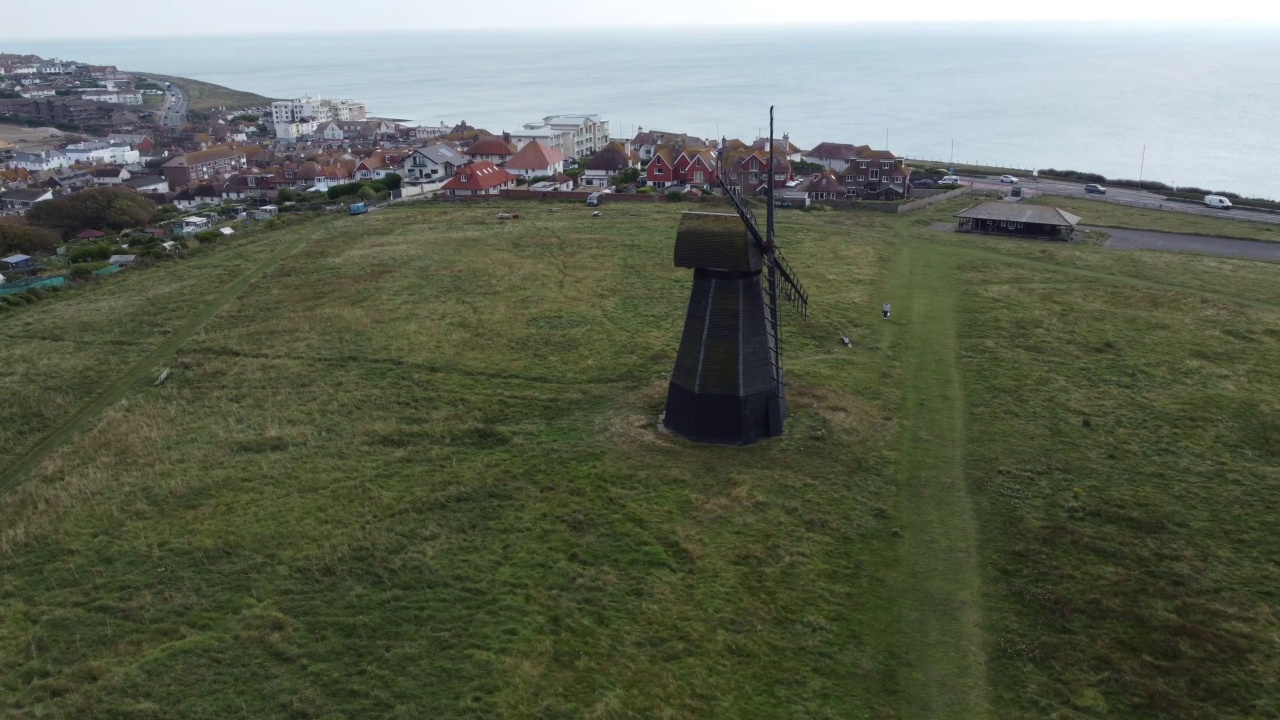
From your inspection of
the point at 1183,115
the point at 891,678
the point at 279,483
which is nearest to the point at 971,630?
the point at 891,678

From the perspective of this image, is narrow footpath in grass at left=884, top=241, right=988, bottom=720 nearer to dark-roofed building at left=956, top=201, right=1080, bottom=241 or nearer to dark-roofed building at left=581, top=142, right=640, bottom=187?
dark-roofed building at left=956, top=201, right=1080, bottom=241

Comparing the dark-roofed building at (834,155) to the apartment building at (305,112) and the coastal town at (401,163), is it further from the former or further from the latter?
the apartment building at (305,112)

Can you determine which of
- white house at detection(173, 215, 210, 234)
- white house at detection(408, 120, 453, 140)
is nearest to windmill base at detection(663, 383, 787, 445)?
white house at detection(173, 215, 210, 234)

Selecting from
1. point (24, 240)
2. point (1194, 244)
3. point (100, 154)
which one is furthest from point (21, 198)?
point (1194, 244)

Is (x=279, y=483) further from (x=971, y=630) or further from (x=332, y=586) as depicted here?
(x=971, y=630)

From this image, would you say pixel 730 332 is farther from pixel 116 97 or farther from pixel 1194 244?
pixel 116 97

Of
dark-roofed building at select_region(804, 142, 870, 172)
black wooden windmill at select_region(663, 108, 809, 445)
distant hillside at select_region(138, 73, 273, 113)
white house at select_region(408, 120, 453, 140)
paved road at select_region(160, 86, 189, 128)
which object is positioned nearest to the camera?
black wooden windmill at select_region(663, 108, 809, 445)
